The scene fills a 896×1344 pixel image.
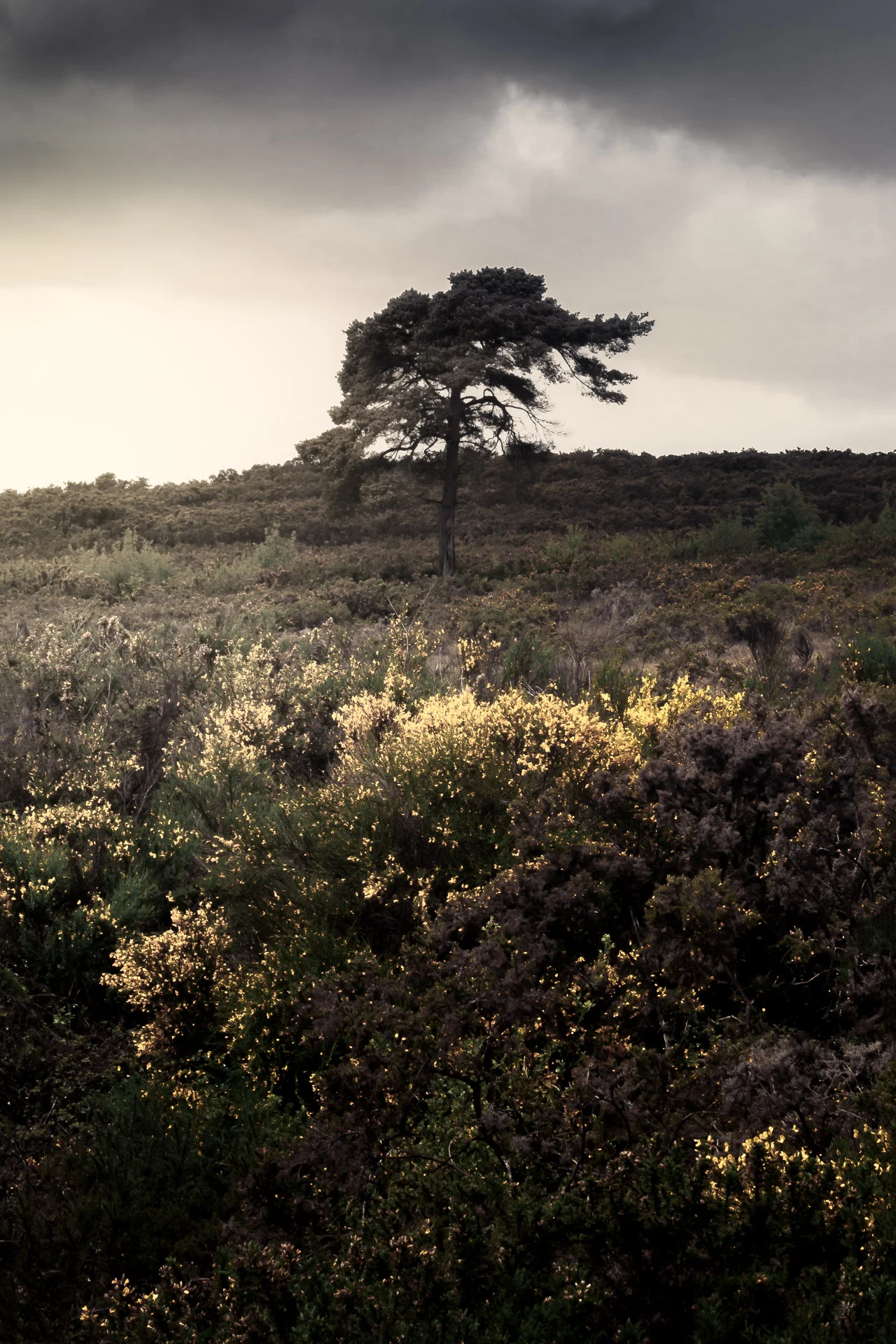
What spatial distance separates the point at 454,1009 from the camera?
3.38 metres

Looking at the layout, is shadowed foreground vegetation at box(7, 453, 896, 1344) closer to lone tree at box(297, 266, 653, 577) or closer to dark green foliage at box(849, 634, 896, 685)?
dark green foliage at box(849, 634, 896, 685)

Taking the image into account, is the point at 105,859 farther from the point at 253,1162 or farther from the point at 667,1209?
the point at 667,1209

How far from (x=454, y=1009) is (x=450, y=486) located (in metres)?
21.2

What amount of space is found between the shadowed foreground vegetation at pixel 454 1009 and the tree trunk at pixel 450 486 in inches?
584

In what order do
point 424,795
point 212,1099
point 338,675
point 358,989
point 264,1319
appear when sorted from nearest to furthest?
point 264,1319
point 212,1099
point 358,989
point 424,795
point 338,675

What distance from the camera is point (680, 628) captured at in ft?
38.5

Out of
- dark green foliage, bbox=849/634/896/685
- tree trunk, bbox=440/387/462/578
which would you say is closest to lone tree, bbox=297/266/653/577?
tree trunk, bbox=440/387/462/578

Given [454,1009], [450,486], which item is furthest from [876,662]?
[450,486]

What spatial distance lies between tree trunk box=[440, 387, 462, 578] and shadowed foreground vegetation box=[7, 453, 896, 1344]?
14831 millimetres

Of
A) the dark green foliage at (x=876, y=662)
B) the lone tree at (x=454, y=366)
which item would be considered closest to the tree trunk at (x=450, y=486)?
the lone tree at (x=454, y=366)

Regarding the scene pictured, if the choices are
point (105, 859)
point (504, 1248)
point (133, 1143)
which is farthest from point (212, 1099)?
point (105, 859)

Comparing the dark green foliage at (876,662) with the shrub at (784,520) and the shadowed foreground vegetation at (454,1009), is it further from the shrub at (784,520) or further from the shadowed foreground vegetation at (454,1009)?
the shrub at (784,520)

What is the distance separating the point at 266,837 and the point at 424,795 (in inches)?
40.1

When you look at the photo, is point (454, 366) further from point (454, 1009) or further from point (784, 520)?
point (454, 1009)
